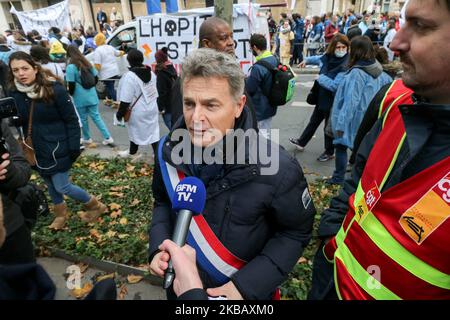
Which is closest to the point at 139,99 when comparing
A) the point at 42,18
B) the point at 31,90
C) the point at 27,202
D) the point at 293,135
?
the point at 31,90

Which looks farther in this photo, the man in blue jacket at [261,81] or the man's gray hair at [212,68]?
the man in blue jacket at [261,81]

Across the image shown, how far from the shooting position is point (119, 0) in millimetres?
29078

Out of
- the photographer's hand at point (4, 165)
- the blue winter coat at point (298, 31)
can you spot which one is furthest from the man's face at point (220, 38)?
the blue winter coat at point (298, 31)

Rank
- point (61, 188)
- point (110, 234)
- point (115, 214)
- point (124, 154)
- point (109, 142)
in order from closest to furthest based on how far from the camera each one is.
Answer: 1. point (61, 188)
2. point (110, 234)
3. point (115, 214)
4. point (124, 154)
5. point (109, 142)

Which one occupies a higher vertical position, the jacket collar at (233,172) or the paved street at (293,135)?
the jacket collar at (233,172)

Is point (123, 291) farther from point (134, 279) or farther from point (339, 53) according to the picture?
point (339, 53)

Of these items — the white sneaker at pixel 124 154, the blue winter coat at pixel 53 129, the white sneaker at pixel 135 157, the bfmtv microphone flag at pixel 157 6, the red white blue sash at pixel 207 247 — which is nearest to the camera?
the red white blue sash at pixel 207 247

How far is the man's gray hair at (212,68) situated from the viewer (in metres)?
1.58

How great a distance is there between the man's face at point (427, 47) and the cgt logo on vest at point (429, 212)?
0.36m

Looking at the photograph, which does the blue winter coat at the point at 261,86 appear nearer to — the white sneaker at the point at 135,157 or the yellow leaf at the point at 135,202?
the yellow leaf at the point at 135,202

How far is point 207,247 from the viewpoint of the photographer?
168cm

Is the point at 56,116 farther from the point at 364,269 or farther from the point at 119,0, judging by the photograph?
the point at 119,0

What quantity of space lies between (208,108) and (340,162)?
3.32 metres

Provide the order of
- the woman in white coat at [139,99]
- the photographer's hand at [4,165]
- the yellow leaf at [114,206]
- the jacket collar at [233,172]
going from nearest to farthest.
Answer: the jacket collar at [233,172]
the photographer's hand at [4,165]
the yellow leaf at [114,206]
the woman in white coat at [139,99]
